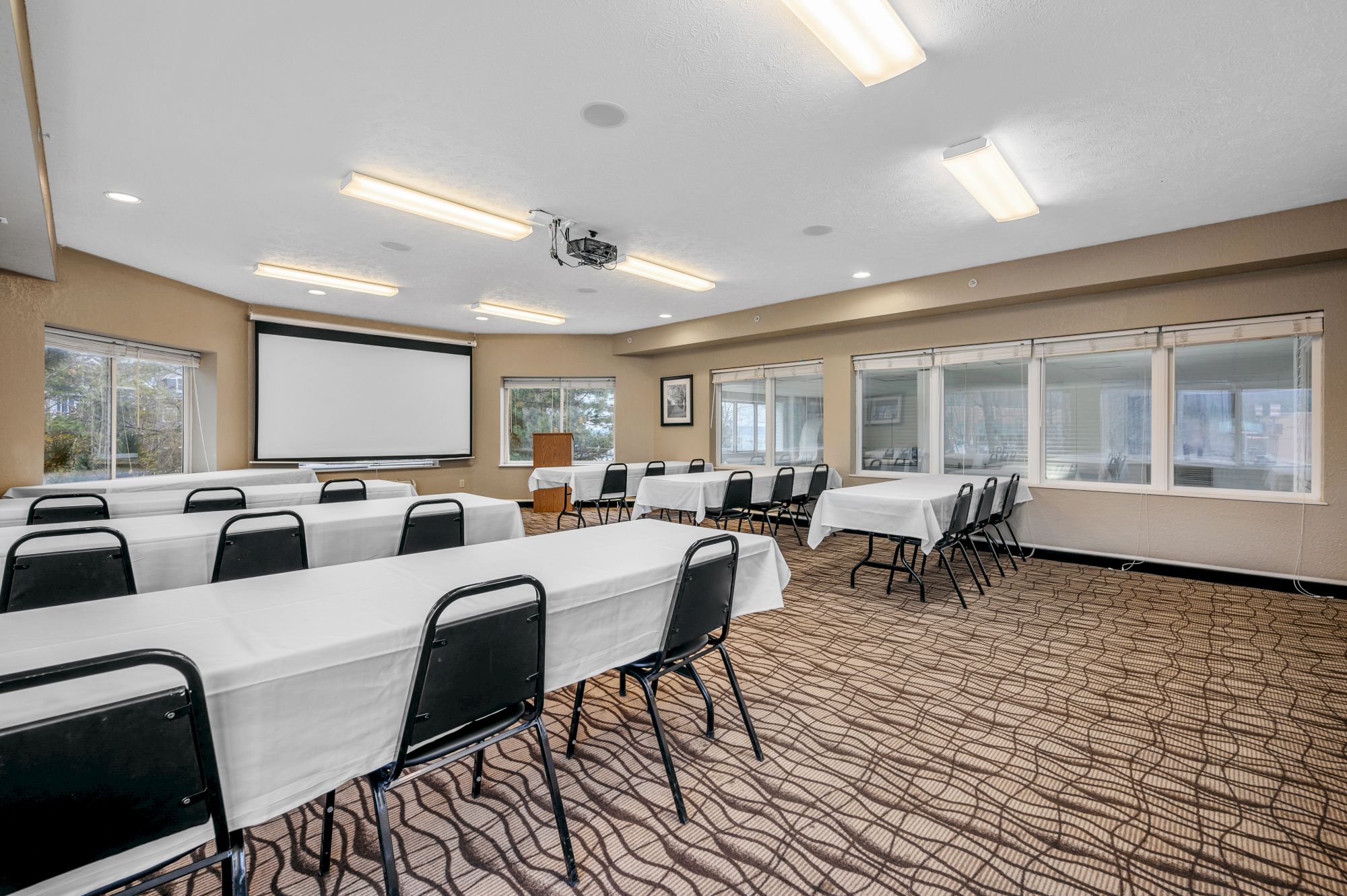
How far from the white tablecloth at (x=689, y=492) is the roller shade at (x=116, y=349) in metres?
4.84

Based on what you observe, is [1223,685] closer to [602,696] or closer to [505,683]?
[602,696]

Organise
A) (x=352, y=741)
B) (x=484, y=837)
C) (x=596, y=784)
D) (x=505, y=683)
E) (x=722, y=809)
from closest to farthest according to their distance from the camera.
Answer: (x=352, y=741) < (x=505, y=683) < (x=484, y=837) < (x=722, y=809) < (x=596, y=784)

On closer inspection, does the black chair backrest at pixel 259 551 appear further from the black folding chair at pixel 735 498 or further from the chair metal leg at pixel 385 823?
the black folding chair at pixel 735 498

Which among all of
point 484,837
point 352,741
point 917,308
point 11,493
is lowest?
point 484,837

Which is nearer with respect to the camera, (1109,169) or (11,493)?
(1109,169)

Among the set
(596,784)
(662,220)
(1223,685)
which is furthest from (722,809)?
(662,220)

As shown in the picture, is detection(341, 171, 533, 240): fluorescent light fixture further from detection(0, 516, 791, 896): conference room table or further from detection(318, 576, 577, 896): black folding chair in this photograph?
detection(318, 576, 577, 896): black folding chair

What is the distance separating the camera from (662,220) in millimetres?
4004

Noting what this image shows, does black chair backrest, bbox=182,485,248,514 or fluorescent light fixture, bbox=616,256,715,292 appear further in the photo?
fluorescent light fixture, bbox=616,256,715,292

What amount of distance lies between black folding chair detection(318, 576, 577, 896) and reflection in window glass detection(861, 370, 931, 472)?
18.7 feet

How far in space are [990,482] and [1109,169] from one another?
2.39 meters

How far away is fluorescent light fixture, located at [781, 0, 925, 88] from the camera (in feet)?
6.20

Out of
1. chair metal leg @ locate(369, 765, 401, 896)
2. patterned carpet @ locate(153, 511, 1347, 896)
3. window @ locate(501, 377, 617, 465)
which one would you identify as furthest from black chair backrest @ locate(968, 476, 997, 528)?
window @ locate(501, 377, 617, 465)

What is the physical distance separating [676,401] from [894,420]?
10.7 ft
